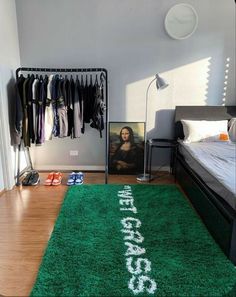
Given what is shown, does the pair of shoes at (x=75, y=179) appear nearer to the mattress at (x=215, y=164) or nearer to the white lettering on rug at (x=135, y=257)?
the white lettering on rug at (x=135, y=257)

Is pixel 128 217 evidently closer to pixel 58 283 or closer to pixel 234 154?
pixel 58 283

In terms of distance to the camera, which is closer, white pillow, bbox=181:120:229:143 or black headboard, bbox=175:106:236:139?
white pillow, bbox=181:120:229:143

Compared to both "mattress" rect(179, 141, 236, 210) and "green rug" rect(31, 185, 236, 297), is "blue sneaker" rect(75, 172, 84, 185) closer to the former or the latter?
"green rug" rect(31, 185, 236, 297)

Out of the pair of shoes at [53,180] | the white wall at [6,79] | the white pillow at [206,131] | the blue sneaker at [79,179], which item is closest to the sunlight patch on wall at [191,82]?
the white pillow at [206,131]

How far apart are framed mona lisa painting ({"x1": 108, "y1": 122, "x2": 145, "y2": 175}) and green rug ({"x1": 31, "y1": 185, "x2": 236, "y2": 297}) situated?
2.93 ft

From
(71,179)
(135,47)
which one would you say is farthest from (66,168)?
(135,47)

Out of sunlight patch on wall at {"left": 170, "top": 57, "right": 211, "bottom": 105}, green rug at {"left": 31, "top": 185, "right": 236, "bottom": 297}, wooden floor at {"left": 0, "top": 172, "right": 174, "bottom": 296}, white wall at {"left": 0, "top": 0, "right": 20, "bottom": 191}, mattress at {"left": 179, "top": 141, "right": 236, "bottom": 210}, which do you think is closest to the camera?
green rug at {"left": 31, "top": 185, "right": 236, "bottom": 297}

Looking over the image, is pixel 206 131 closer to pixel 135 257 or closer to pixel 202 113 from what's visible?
pixel 202 113

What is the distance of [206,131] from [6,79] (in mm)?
2624

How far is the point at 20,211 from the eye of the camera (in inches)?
101

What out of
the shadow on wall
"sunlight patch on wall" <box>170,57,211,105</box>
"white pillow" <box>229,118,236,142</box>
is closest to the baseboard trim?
the shadow on wall

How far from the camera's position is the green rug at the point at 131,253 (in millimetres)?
1568

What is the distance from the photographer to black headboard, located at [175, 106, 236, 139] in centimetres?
343

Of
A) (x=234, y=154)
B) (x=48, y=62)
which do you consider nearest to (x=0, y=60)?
(x=48, y=62)
